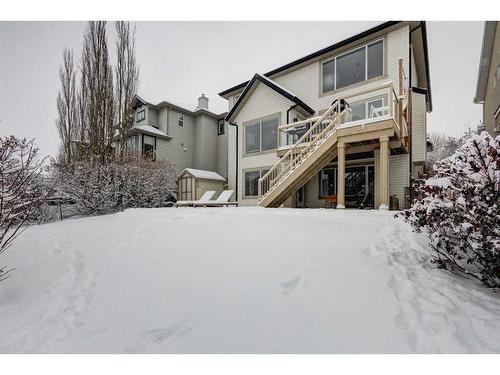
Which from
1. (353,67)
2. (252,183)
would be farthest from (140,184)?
(353,67)

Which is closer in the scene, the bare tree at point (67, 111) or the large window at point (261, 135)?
the large window at point (261, 135)

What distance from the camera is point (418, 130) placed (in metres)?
9.22

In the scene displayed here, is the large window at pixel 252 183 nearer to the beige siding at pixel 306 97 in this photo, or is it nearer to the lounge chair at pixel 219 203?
the beige siding at pixel 306 97

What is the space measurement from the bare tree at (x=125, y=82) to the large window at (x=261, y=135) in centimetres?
511

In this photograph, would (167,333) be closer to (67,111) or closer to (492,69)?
(67,111)

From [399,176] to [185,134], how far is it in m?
14.0

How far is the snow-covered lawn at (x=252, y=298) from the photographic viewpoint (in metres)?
1.79

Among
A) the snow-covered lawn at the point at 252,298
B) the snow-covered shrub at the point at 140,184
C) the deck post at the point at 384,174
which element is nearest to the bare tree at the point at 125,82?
the snow-covered shrub at the point at 140,184

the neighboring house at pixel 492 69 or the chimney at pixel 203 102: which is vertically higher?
the chimney at pixel 203 102

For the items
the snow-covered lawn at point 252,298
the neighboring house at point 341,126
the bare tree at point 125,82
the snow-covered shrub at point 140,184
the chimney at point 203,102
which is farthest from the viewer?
the chimney at point 203,102
